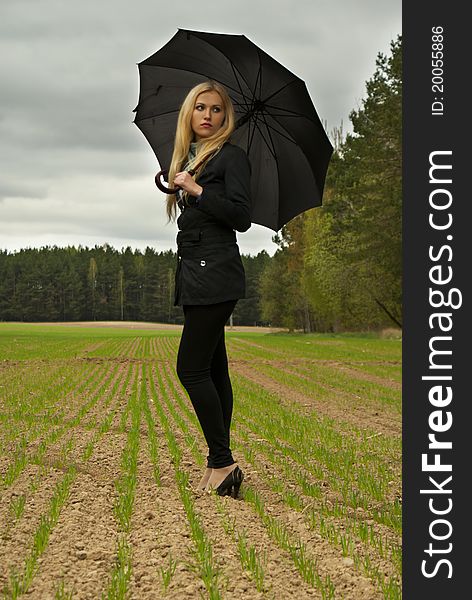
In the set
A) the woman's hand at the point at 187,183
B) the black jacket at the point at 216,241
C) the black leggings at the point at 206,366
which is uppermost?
the woman's hand at the point at 187,183

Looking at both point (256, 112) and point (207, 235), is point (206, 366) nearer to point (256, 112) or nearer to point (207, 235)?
point (207, 235)

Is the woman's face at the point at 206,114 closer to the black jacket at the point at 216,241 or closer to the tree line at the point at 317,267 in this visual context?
the black jacket at the point at 216,241

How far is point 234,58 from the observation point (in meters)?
4.75

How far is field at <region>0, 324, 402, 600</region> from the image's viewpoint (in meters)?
3.02

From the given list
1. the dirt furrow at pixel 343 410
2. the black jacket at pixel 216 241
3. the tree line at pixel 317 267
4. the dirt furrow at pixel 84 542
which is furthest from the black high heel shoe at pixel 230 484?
the tree line at pixel 317 267

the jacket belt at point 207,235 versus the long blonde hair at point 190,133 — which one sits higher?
the long blonde hair at point 190,133

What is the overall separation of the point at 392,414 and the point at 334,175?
1023 inches

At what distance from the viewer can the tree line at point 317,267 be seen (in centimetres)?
3114

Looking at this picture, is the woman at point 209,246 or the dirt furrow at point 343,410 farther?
the dirt furrow at point 343,410

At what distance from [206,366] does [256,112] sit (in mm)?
1884

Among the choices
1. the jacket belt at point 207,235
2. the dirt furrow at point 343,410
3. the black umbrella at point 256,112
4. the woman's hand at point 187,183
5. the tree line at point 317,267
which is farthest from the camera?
the tree line at point 317,267

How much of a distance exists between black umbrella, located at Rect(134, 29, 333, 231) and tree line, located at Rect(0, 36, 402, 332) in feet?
80.7

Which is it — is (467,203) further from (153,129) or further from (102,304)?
(102,304)

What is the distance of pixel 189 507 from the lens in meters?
4.09
